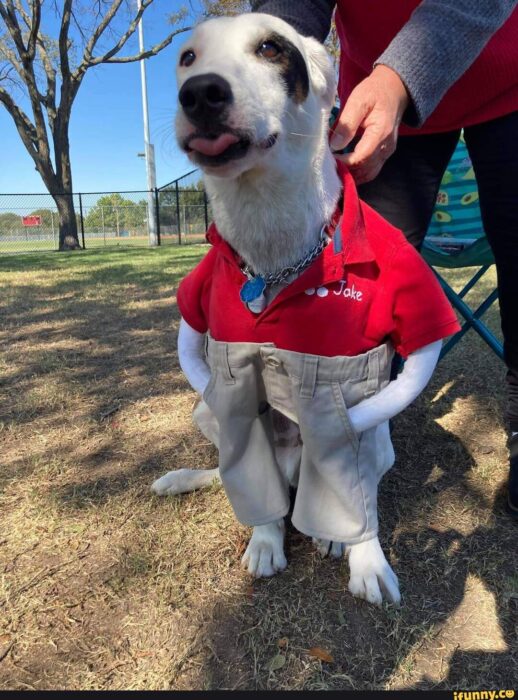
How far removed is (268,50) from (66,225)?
690 inches

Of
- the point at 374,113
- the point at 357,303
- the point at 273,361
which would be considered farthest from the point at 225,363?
the point at 374,113

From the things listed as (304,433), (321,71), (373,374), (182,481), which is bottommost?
(182,481)

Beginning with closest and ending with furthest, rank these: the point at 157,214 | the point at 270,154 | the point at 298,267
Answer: the point at 270,154 → the point at 298,267 → the point at 157,214

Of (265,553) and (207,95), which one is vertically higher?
(207,95)

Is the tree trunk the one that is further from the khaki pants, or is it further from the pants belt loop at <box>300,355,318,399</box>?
the pants belt loop at <box>300,355,318,399</box>

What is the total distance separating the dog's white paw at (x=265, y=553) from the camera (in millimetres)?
1568

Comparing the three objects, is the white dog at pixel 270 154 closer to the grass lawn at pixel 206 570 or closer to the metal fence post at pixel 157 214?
the grass lawn at pixel 206 570

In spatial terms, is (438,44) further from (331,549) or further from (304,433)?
(331,549)

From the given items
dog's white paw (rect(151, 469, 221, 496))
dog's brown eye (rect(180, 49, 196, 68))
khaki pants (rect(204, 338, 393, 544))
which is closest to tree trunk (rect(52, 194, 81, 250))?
dog's white paw (rect(151, 469, 221, 496))

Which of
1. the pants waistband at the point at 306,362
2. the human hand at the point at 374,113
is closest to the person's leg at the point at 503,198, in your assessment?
the human hand at the point at 374,113

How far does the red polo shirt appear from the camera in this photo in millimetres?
1333

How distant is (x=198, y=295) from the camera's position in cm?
160

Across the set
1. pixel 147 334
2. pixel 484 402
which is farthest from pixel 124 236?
pixel 484 402

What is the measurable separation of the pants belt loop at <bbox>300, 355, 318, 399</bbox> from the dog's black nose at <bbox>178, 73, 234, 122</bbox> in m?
0.61
